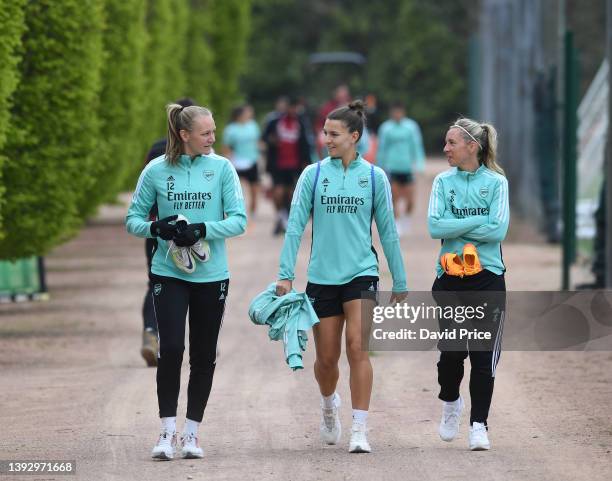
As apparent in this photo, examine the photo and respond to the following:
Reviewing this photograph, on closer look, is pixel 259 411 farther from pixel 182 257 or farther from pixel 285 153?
pixel 285 153

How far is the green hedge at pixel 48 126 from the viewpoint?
15.1 m

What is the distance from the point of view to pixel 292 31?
6594 cm

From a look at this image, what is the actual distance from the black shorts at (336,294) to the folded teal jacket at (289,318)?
92mm

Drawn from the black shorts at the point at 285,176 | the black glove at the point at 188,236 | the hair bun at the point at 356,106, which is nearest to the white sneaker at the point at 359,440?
the black glove at the point at 188,236

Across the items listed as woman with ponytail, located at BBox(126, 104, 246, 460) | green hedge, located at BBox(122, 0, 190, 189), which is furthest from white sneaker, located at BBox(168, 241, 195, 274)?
green hedge, located at BBox(122, 0, 190, 189)

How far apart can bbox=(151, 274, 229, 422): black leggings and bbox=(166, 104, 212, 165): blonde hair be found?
0.67 metres

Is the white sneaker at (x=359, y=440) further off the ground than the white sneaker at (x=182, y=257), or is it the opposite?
the white sneaker at (x=182, y=257)

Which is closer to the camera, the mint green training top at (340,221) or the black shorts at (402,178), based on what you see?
the mint green training top at (340,221)

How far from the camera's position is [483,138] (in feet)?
28.8

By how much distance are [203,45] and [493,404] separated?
2554 centimetres

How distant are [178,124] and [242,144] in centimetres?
1900

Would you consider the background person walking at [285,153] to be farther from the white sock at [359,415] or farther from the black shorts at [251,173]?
the white sock at [359,415]

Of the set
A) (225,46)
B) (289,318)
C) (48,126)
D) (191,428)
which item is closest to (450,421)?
(289,318)

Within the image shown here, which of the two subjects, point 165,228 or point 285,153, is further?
point 285,153
